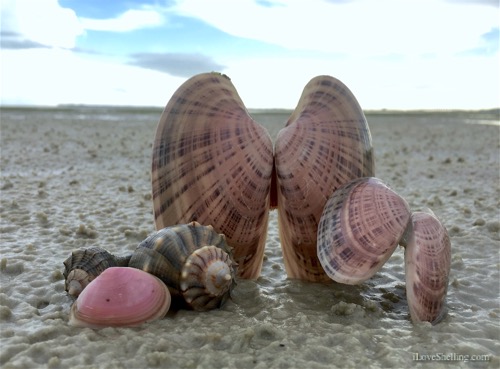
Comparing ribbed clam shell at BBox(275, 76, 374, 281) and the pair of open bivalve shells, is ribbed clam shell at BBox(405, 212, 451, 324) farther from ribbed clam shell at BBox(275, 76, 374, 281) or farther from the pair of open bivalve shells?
ribbed clam shell at BBox(275, 76, 374, 281)

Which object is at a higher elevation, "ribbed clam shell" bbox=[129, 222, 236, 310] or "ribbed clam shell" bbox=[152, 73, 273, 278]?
"ribbed clam shell" bbox=[152, 73, 273, 278]

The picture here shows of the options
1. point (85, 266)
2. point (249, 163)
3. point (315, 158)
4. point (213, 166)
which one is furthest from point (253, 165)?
point (85, 266)

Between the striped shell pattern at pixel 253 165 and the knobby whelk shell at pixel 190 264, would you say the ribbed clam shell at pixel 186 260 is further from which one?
the striped shell pattern at pixel 253 165

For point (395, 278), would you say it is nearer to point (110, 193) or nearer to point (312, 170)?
point (312, 170)

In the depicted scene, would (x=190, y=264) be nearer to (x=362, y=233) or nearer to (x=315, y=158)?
(x=362, y=233)

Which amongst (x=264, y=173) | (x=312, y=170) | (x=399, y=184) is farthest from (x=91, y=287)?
(x=399, y=184)

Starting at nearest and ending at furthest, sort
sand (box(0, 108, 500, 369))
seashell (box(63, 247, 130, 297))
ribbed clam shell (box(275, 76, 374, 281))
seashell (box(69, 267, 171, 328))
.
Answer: sand (box(0, 108, 500, 369))
seashell (box(69, 267, 171, 328))
seashell (box(63, 247, 130, 297))
ribbed clam shell (box(275, 76, 374, 281))

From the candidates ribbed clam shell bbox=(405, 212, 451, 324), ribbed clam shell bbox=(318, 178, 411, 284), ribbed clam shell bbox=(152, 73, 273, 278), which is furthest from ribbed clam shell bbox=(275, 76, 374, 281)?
ribbed clam shell bbox=(405, 212, 451, 324)
